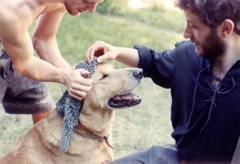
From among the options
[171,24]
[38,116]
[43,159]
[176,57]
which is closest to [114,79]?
[176,57]

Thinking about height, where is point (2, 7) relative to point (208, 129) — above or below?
above

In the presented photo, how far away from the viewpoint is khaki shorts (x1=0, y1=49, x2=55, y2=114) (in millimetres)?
3379

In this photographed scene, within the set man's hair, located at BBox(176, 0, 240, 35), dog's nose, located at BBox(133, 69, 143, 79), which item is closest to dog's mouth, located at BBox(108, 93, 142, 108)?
dog's nose, located at BBox(133, 69, 143, 79)

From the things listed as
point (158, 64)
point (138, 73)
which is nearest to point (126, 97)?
point (138, 73)

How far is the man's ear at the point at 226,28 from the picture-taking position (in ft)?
7.97

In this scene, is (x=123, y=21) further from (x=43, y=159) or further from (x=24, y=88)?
(x=43, y=159)

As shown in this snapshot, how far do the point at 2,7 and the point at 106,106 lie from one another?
1.10 meters

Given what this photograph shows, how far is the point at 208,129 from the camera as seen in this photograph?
8.34 ft

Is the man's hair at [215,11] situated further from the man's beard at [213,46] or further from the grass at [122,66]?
the grass at [122,66]

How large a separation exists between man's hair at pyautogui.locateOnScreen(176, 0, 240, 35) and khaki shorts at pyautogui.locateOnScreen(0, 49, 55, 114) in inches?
70.1

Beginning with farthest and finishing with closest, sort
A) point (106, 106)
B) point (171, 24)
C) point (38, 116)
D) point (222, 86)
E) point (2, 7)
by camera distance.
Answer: point (171, 24)
point (38, 116)
point (106, 106)
point (2, 7)
point (222, 86)

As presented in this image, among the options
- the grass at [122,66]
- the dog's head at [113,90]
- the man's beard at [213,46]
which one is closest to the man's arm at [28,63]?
the dog's head at [113,90]

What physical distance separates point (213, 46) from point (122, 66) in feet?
11.9

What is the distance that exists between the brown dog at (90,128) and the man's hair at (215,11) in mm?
718
